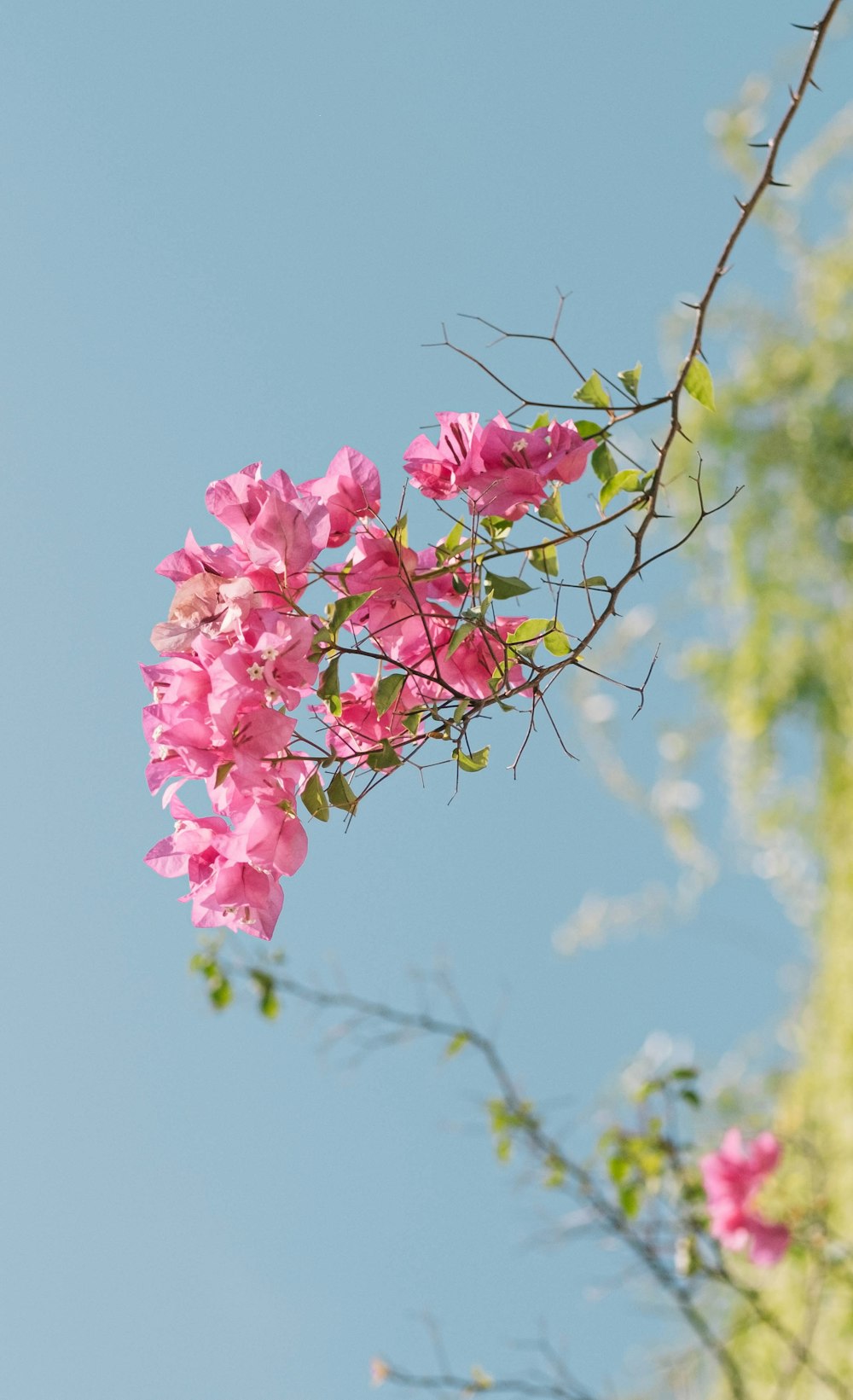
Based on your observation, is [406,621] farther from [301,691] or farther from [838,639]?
[838,639]

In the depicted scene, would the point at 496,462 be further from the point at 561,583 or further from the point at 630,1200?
the point at 630,1200

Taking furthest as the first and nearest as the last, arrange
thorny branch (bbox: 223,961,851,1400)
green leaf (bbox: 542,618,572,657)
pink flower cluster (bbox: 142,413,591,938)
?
1. thorny branch (bbox: 223,961,851,1400)
2. green leaf (bbox: 542,618,572,657)
3. pink flower cluster (bbox: 142,413,591,938)

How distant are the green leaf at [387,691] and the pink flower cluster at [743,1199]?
4.00ft

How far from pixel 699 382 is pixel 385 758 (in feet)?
1.00

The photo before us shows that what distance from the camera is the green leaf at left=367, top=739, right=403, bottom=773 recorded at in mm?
606

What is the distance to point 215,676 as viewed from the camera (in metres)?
0.57

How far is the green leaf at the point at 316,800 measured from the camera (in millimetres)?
600

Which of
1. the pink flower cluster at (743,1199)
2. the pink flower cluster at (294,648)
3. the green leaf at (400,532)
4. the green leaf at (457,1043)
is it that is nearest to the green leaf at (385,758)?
the pink flower cluster at (294,648)

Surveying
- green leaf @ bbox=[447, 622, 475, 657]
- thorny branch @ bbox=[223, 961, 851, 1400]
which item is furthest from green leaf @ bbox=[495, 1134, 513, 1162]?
green leaf @ bbox=[447, 622, 475, 657]

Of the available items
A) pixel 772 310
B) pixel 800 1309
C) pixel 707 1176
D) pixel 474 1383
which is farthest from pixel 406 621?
pixel 772 310

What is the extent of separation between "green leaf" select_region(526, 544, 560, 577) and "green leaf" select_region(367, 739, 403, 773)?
0.55ft

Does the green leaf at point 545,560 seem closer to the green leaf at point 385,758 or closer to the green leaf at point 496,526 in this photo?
the green leaf at point 496,526

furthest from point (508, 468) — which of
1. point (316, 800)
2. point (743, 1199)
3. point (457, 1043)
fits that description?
point (743, 1199)

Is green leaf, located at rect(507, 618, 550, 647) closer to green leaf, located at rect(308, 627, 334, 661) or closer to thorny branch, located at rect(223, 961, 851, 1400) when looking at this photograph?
green leaf, located at rect(308, 627, 334, 661)
